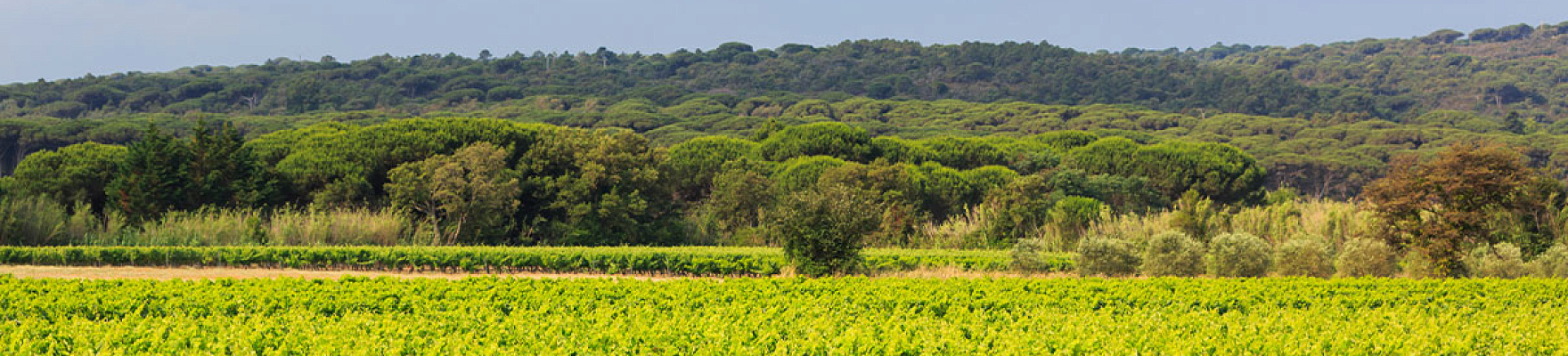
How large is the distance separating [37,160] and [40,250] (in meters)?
10.2

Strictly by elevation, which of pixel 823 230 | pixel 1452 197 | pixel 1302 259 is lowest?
pixel 1302 259

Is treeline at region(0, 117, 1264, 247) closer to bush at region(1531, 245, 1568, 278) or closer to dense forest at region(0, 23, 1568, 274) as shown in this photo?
dense forest at region(0, 23, 1568, 274)

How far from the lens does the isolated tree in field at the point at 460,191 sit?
2525cm

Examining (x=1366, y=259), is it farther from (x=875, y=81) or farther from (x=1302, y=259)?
(x=875, y=81)

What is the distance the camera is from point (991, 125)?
266ft

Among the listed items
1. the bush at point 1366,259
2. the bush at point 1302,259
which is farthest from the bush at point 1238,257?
the bush at point 1366,259

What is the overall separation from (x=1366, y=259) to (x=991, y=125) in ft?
209

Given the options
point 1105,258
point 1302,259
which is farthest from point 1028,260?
point 1302,259

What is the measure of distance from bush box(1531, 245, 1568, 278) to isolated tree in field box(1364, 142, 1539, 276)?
800 millimetres

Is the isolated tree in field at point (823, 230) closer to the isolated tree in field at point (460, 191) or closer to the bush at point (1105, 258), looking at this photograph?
the bush at point (1105, 258)

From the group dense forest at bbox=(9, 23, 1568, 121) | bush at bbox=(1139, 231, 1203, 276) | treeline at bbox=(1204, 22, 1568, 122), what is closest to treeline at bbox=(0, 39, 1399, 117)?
dense forest at bbox=(9, 23, 1568, 121)

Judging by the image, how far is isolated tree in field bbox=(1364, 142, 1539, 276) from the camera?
54.9 ft

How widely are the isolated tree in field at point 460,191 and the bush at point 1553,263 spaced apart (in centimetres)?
2051

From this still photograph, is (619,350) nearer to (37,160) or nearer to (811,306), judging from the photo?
(811,306)
